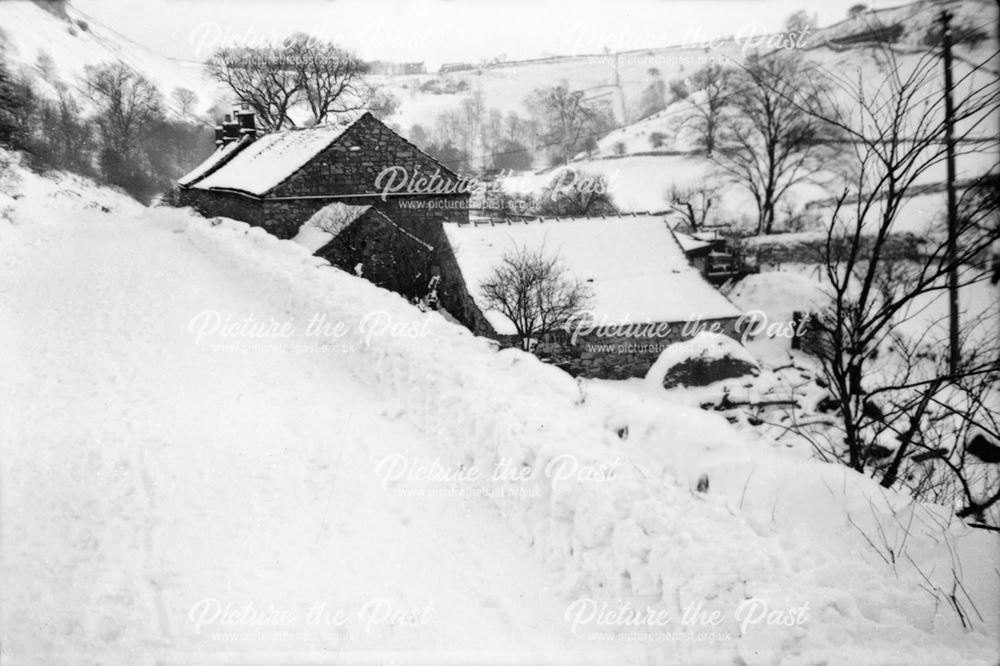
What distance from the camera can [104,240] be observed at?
14617 millimetres

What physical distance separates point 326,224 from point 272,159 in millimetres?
5903

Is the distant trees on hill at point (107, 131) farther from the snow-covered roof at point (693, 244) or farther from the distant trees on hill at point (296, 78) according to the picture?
the snow-covered roof at point (693, 244)

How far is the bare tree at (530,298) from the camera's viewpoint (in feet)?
42.7

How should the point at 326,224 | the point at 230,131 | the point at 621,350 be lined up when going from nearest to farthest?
the point at 326,224 → the point at 621,350 → the point at 230,131

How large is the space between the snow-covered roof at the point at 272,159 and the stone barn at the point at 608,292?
5.00m

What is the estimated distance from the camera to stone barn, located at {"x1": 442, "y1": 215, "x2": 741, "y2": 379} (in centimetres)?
1496

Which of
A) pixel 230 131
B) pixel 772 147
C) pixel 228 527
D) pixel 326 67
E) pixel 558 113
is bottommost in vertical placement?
pixel 228 527

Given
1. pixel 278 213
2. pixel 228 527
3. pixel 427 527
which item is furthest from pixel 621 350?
pixel 228 527

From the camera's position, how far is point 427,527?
4.81m

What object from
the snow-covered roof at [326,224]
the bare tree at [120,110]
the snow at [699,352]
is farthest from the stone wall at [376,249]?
the bare tree at [120,110]

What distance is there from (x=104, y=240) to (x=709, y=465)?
17.1 metres

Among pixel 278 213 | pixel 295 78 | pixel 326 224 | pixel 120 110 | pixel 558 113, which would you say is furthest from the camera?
pixel 295 78

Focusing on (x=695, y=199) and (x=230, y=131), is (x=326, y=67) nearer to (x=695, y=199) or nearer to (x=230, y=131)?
(x=230, y=131)

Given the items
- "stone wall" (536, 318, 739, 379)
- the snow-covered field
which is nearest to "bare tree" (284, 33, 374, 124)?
"stone wall" (536, 318, 739, 379)
